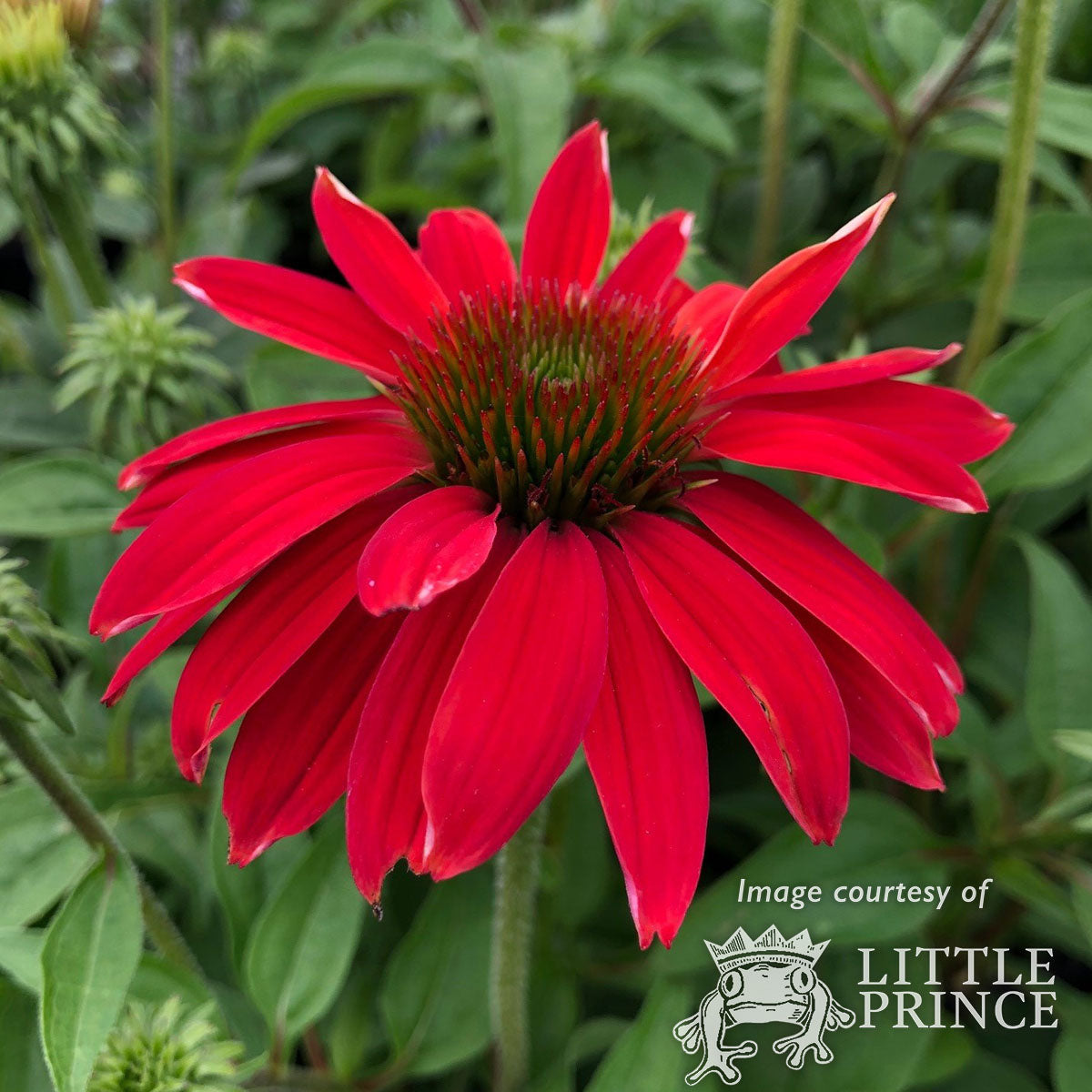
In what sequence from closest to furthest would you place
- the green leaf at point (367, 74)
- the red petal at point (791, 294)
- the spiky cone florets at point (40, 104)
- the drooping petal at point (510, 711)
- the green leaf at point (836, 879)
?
the drooping petal at point (510, 711)
the red petal at point (791, 294)
the green leaf at point (836, 879)
the spiky cone florets at point (40, 104)
the green leaf at point (367, 74)

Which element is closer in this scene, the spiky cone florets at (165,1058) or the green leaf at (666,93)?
the spiky cone florets at (165,1058)

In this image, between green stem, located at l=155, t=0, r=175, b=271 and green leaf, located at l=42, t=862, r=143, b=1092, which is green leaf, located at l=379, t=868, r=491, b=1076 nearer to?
green leaf, located at l=42, t=862, r=143, b=1092

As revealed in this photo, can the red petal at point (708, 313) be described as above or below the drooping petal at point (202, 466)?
below

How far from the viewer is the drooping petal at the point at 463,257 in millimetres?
551

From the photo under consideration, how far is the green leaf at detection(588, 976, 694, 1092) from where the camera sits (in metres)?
0.50

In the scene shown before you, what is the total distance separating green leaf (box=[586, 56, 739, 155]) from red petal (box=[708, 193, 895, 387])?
0.32m

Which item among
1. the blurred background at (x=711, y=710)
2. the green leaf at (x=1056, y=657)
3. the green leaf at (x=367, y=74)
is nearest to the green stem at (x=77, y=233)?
the blurred background at (x=711, y=710)

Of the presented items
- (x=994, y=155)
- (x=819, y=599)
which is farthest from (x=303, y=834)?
(x=994, y=155)

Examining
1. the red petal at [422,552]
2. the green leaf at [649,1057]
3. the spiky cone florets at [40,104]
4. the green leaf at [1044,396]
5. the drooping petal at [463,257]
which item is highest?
the spiky cone florets at [40,104]

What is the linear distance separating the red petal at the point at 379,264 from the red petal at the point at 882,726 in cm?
24

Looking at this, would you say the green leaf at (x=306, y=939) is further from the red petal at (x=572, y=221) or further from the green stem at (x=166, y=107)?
the green stem at (x=166, y=107)

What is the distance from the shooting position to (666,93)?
776mm

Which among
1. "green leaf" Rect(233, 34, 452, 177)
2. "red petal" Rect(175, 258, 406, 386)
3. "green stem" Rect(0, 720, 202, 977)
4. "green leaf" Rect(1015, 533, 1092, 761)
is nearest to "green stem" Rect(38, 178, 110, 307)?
"green leaf" Rect(233, 34, 452, 177)

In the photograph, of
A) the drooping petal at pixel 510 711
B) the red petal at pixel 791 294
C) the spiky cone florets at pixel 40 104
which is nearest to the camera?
the drooping petal at pixel 510 711
